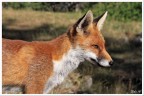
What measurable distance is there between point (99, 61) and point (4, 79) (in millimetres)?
1232

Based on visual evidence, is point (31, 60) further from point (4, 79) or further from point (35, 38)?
point (35, 38)

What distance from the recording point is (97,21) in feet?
19.7

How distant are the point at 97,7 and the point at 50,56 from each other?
11.5 m

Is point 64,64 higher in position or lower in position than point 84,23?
lower

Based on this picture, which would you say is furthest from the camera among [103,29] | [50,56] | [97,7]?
[103,29]

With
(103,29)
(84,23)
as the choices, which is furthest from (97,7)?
(84,23)

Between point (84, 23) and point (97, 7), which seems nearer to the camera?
point (84, 23)

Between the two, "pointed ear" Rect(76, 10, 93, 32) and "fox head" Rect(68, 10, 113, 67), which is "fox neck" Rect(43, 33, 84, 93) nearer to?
"fox head" Rect(68, 10, 113, 67)

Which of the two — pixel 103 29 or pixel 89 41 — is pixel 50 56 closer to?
pixel 89 41

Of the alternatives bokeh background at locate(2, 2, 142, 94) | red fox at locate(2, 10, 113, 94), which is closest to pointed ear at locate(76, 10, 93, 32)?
red fox at locate(2, 10, 113, 94)

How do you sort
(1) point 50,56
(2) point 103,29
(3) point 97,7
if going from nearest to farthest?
(1) point 50,56, (3) point 97,7, (2) point 103,29

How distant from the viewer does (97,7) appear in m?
17.2

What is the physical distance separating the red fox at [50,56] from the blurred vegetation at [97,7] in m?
10.7

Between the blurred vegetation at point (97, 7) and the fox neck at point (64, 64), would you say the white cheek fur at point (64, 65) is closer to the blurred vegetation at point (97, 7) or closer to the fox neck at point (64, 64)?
the fox neck at point (64, 64)
